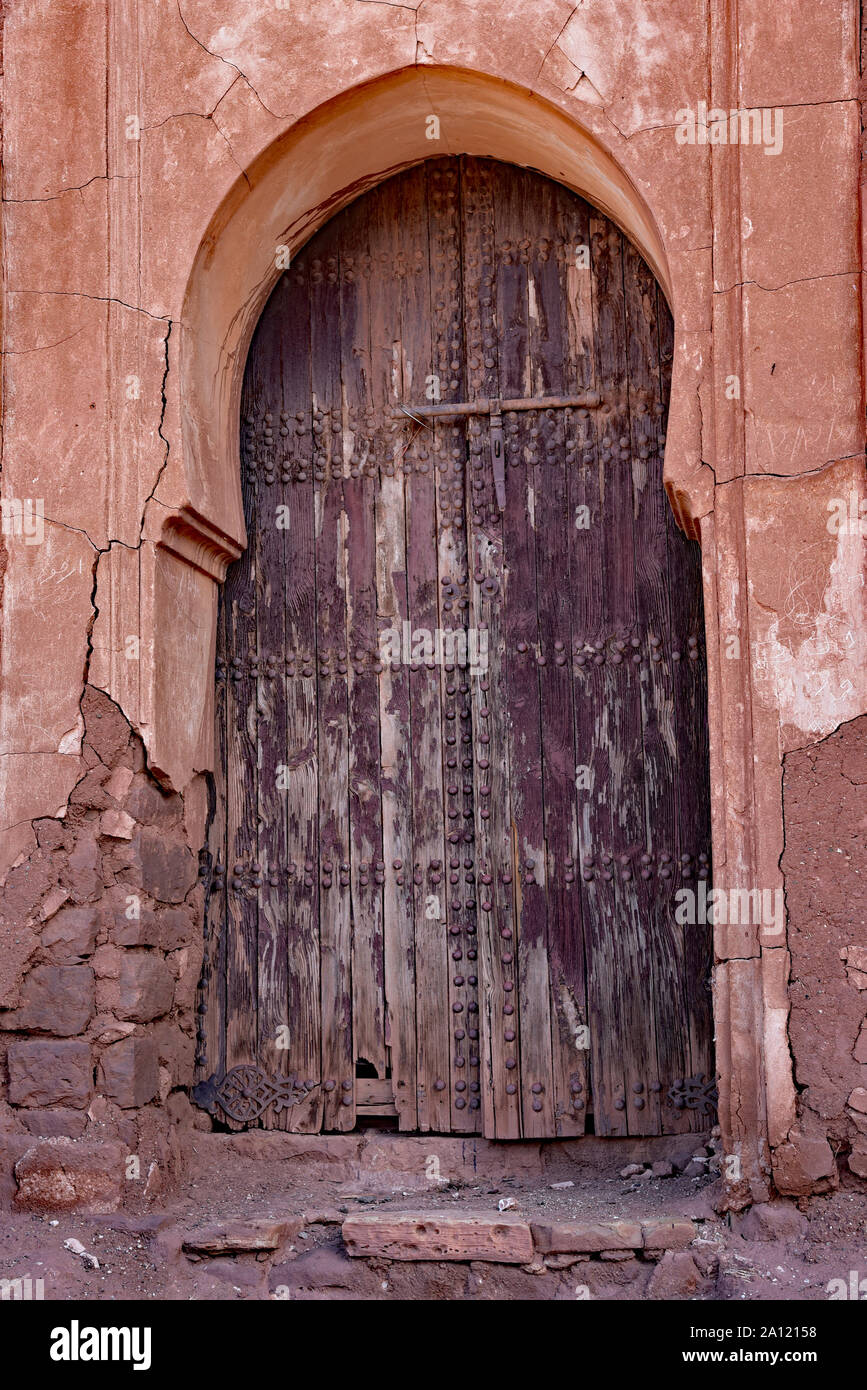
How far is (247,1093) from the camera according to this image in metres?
4.08

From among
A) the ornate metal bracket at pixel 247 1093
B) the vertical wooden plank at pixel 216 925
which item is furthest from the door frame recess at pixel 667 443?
the ornate metal bracket at pixel 247 1093

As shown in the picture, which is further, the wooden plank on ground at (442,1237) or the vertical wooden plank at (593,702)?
the vertical wooden plank at (593,702)

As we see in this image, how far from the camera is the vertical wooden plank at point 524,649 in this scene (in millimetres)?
3973

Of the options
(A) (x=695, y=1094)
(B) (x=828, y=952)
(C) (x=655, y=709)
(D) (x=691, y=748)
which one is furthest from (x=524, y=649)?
(A) (x=695, y=1094)

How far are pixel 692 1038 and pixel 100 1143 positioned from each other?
1776 mm

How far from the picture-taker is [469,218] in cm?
428

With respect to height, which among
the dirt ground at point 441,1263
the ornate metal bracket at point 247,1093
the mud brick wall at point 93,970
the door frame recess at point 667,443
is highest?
the door frame recess at point 667,443

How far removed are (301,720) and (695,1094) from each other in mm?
1712

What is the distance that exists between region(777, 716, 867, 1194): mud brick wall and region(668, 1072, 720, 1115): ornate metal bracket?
522mm

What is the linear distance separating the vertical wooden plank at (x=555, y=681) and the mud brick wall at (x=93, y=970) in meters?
1.21

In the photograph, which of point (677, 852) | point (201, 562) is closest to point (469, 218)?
point (201, 562)

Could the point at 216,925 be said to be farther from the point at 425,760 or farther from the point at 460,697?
the point at 460,697

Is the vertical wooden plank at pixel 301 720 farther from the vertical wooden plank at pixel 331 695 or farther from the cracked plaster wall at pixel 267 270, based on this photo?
the cracked plaster wall at pixel 267 270

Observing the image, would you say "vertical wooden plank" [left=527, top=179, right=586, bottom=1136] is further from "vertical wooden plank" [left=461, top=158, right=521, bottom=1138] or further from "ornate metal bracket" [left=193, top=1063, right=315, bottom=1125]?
"ornate metal bracket" [left=193, top=1063, right=315, bottom=1125]
